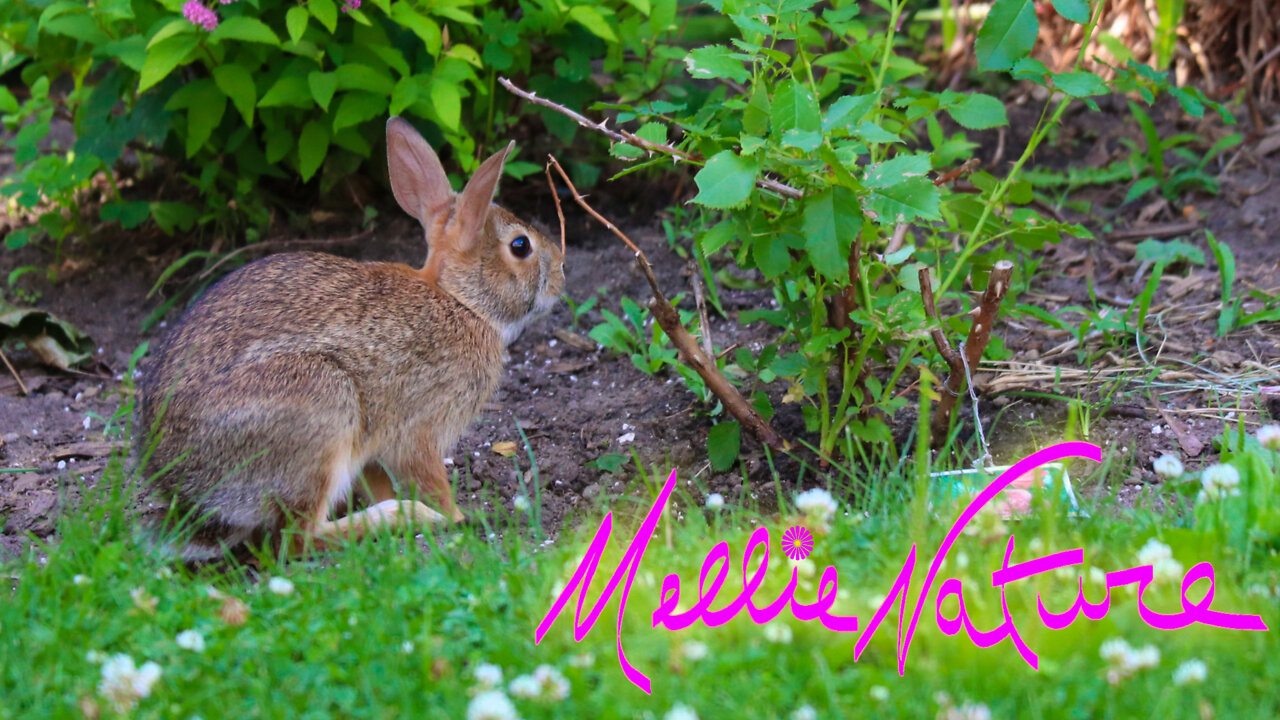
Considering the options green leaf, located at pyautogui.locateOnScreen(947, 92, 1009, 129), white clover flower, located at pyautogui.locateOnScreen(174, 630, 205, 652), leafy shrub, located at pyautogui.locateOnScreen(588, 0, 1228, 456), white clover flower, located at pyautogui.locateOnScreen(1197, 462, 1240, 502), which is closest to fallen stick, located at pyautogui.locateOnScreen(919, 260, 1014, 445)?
leafy shrub, located at pyautogui.locateOnScreen(588, 0, 1228, 456)

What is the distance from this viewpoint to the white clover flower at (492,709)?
2.22 m

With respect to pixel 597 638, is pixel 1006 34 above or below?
above

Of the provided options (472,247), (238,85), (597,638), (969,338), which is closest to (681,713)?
(597,638)

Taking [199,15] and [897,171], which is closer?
[897,171]

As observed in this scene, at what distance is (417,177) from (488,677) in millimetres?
2695

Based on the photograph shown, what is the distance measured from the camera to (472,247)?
4609mm

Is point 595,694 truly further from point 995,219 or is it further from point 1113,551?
point 995,219

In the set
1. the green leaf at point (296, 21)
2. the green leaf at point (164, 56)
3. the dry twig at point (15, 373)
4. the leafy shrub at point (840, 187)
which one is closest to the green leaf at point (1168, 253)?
the leafy shrub at point (840, 187)

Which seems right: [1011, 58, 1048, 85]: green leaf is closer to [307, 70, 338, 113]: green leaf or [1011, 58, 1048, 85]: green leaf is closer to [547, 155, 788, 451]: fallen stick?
[547, 155, 788, 451]: fallen stick

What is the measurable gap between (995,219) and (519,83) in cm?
292

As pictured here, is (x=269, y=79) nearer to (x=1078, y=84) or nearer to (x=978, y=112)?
(x=978, y=112)

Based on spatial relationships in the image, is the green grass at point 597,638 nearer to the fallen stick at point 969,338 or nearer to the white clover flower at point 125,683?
the white clover flower at point 125,683

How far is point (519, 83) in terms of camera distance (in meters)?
6.11

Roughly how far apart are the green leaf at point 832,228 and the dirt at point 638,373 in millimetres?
971
